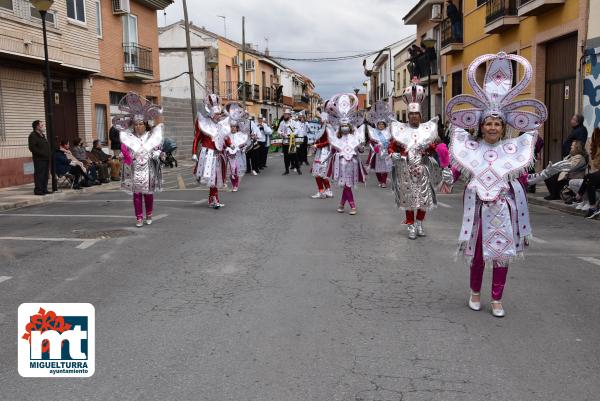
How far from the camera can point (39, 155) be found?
1441cm

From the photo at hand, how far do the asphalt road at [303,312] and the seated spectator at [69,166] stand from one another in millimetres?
6306

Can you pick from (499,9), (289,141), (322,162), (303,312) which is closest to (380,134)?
(322,162)

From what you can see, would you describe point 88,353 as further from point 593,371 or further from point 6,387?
point 593,371

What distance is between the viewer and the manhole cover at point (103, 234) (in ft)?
29.5

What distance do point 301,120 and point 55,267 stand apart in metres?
16.0

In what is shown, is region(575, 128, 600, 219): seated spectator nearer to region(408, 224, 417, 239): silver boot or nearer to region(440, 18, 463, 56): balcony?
region(408, 224, 417, 239): silver boot

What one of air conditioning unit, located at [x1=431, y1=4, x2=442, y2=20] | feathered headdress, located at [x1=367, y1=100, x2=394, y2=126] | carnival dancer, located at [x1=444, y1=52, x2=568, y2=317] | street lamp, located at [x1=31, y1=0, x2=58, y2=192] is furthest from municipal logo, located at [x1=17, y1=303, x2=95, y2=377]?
air conditioning unit, located at [x1=431, y1=4, x2=442, y2=20]

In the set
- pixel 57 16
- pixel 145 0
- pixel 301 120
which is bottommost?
pixel 301 120

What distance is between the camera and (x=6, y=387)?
3764mm

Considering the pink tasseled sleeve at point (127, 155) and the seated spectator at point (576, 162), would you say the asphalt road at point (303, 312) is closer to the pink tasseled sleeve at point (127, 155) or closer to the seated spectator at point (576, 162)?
the pink tasseled sleeve at point (127, 155)

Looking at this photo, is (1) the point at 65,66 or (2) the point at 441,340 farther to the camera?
(1) the point at 65,66

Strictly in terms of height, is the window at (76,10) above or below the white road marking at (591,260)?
above

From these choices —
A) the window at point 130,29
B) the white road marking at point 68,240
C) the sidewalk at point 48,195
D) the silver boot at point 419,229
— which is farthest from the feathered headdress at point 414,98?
the window at point 130,29

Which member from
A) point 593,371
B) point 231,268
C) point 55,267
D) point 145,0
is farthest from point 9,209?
point 145,0
